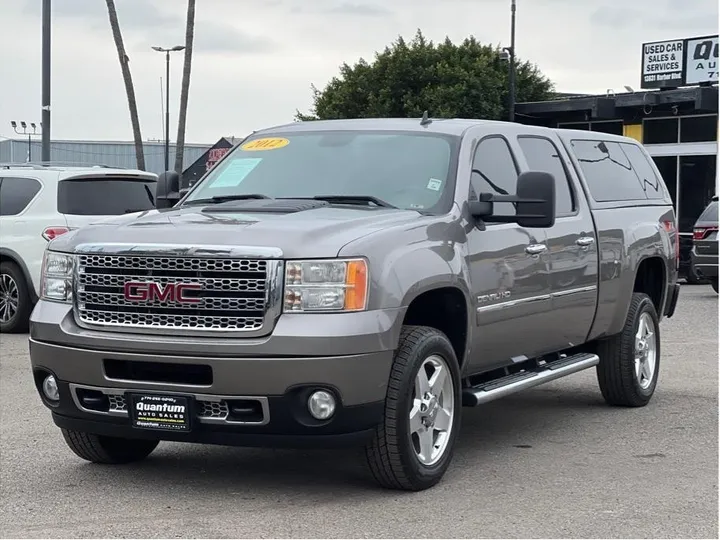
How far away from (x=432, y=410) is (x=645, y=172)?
166 inches

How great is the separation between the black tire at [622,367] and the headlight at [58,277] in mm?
4179

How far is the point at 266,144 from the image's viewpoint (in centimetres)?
809

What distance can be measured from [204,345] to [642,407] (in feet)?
14.5

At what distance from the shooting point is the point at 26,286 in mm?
14430

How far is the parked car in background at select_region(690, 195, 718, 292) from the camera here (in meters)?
20.6

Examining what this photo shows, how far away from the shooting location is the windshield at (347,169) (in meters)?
7.28

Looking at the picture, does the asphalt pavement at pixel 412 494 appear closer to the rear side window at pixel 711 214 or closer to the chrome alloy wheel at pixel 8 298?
the chrome alloy wheel at pixel 8 298

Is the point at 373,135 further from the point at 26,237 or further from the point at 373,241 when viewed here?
the point at 26,237

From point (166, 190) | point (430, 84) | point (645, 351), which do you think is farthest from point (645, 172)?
point (430, 84)

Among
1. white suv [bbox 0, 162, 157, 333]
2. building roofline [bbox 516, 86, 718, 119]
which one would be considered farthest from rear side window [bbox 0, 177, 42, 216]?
building roofline [bbox 516, 86, 718, 119]

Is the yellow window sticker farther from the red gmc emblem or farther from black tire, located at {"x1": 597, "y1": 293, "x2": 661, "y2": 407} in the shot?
black tire, located at {"x1": 597, "y1": 293, "x2": 661, "y2": 407}

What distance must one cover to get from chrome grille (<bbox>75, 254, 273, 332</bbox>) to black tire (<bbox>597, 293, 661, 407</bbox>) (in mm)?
3921

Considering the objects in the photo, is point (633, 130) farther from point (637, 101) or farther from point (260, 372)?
point (260, 372)

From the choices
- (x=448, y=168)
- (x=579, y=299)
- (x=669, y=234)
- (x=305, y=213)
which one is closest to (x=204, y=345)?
(x=305, y=213)
